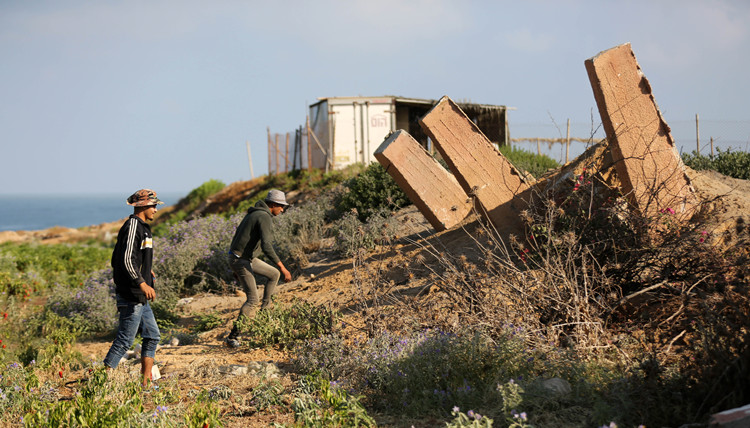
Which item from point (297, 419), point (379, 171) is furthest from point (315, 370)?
point (379, 171)

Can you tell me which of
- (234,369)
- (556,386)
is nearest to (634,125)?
(556,386)

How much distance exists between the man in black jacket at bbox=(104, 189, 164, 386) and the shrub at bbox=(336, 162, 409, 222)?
6636mm

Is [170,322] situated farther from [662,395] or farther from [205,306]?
[662,395]

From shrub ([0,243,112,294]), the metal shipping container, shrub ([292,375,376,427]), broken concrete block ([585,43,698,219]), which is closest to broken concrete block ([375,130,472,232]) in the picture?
broken concrete block ([585,43,698,219])

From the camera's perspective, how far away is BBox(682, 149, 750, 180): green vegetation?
32.1ft

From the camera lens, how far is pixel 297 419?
3.86 metres

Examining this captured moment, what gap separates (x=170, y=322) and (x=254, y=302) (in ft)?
6.20

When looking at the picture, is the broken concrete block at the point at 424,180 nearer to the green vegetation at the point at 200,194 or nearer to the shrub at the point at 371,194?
the shrub at the point at 371,194

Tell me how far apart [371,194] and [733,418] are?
9324 millimetres

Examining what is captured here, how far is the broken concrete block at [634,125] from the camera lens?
6176mm

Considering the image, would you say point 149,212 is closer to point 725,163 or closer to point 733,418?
point 733,418

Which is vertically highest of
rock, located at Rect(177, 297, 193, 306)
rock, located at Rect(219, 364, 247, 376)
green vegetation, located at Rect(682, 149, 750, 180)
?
green vegetation, located at Rect(682, 149, 750, 180)

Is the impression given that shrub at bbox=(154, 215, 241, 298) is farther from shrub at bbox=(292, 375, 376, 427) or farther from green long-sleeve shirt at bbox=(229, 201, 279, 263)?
shrub at bbox=(292, 375, 376, 427)

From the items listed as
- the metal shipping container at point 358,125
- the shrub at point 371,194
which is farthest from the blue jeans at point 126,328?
the metal shipping container at point 358,125
